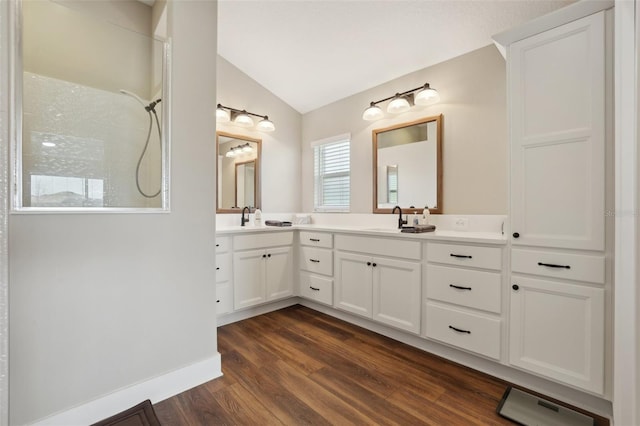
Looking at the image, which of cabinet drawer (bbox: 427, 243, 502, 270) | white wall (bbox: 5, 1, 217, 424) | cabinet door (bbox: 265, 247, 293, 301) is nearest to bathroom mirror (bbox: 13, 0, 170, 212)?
white wall (bbox: 5, 1, 217, 424)

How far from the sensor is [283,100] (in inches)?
151

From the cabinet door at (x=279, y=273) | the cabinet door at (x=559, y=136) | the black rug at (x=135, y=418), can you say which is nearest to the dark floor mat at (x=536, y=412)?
the cabinet door at (x=559, y=136)

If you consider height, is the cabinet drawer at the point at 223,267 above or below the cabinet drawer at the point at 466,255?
below

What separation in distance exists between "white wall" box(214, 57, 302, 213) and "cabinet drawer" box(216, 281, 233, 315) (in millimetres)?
1148

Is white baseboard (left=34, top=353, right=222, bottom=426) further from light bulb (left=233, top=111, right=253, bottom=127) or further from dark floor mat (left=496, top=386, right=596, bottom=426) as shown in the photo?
light bulb (left=233, top=111, right=253, bottom=127)

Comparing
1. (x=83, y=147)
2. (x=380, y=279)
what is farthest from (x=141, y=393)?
(x=380, y=279)

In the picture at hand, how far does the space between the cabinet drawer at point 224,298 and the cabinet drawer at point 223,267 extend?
0.18 feet

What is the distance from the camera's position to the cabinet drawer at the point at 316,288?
9.79 ft

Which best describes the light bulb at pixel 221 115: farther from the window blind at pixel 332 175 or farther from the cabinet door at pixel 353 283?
the cabinet door at pixel 353 283

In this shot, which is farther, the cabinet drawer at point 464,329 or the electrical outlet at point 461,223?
the electrical outlet at point 461,223

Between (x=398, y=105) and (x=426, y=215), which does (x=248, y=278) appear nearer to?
(x=426, y=215)

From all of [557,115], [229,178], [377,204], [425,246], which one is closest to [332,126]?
[377,204]

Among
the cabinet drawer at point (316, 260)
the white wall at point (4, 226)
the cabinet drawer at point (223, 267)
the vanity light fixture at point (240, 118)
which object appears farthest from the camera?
the vanity light fixture at point (240, 118)

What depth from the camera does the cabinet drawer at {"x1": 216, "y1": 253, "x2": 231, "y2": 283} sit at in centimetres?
266
